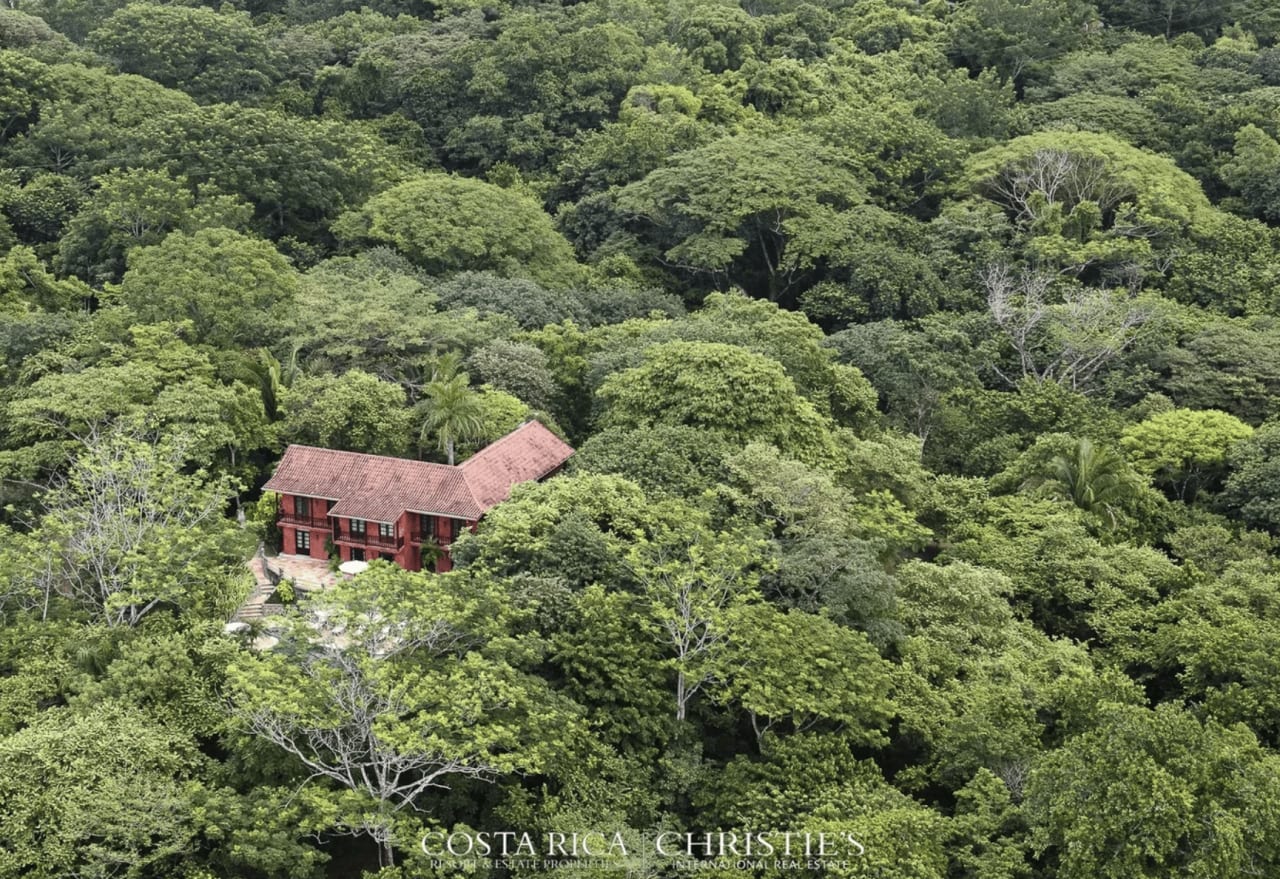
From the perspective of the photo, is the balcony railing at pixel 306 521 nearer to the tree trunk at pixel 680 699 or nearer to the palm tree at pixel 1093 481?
the tree trunk at pixel 680 699

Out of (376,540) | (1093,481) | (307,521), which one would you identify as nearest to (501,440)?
(376,540)

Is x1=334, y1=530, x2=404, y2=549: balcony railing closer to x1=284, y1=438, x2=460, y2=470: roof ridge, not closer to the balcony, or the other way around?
the balcony

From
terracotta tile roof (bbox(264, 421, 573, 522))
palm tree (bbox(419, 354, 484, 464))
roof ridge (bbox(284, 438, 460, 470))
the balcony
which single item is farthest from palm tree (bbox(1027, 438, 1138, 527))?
the balcony

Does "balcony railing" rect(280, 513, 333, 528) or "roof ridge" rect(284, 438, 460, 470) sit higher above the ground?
"roof ridge" rect(284, 438, 460, 470)

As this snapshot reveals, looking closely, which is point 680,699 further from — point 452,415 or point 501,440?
point 452,415

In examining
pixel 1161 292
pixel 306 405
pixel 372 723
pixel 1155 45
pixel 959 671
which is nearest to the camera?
pixel 372 723

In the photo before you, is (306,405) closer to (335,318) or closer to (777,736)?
(335,318)

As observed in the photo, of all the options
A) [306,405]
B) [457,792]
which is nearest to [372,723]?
[457,792]
